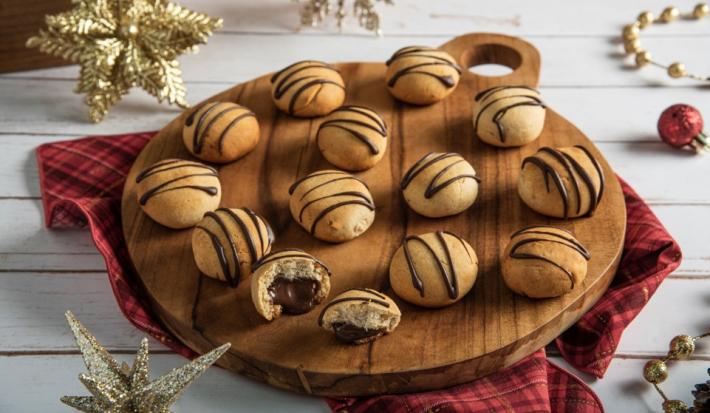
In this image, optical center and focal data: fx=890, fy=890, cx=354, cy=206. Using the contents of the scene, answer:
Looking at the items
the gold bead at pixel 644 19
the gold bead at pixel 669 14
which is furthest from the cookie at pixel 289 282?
the gold bead at pixel 669 14

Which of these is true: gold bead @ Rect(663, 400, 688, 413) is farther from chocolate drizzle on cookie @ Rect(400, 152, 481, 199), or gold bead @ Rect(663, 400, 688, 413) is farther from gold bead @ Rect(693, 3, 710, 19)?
gold bead @ Rect(693, 3, 710, 19)

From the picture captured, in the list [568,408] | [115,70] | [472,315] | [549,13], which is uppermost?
[549,13]

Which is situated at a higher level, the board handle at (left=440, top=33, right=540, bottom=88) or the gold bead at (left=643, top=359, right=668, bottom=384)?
the board handle at (left=440, top=33, right=540, bottom=88)

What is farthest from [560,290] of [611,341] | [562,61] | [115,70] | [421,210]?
[115,70]

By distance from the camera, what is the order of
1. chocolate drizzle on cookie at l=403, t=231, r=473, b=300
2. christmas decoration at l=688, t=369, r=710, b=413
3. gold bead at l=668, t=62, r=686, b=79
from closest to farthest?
christmas decoration at l=688, t=369, r=710, b=413 < chocolate drizzle on cookie at l=403, t=231, r=473, b=300 < gold bead at l=668, t=62, r=686, b=79

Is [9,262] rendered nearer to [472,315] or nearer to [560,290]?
[472,315]

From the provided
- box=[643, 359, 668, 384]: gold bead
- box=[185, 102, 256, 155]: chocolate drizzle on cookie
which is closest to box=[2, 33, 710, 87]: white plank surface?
box=[185, 102, 256, 155]: chocolate drizzle on cookie

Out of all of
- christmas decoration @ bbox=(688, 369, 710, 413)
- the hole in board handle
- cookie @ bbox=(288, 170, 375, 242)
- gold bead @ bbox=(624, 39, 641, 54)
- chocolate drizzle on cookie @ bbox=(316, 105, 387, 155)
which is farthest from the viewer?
gold bead @ bbox=(624, 39, 641, 54)

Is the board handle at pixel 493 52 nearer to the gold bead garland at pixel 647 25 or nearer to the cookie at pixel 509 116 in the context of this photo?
the cookie at pixel 509 116
